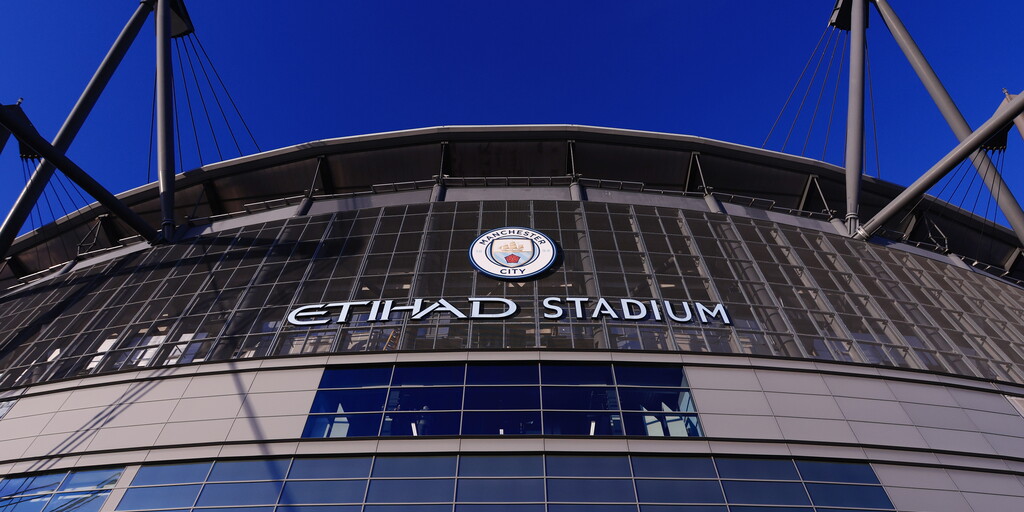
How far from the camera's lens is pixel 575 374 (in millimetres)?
24141

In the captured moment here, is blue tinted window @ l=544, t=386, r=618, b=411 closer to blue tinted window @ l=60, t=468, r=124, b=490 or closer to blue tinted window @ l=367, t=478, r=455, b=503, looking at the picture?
blue tinted window @ l=367, t=478, r=455, b=503

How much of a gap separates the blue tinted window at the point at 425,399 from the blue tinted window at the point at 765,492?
8.94 meters

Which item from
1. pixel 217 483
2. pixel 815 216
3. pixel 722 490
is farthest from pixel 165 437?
pixel 815 216

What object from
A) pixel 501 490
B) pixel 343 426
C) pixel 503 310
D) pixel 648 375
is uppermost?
pixel 503 310

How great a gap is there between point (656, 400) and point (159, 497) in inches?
631

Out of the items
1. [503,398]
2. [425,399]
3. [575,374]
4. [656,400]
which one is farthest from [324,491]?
[656,400]

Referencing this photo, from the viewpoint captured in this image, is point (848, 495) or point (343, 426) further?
→ point (343, 426)

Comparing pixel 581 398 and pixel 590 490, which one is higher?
pixel 581 398

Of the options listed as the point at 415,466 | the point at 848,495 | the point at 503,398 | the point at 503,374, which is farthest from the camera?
the point at 503,374

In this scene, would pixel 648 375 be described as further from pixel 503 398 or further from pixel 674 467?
pixel 503 398

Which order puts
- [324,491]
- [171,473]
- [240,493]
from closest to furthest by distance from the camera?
[324,491]
[240,493]
[171,473]

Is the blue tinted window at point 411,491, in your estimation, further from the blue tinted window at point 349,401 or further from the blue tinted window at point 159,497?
the blue tinted window at point 159,497

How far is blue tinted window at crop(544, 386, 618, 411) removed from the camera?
75.0ft

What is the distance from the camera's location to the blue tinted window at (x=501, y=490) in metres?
19.6
